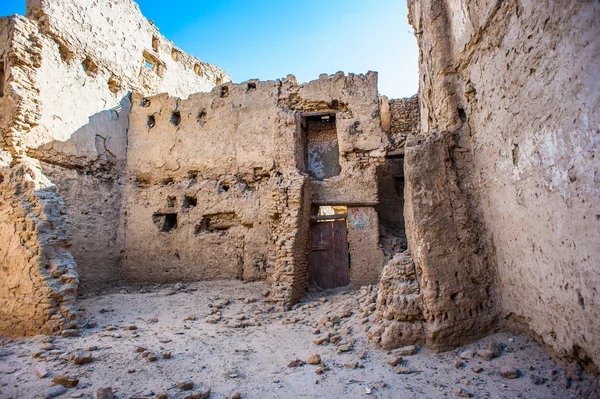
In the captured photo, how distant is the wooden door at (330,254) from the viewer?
7.99 metres

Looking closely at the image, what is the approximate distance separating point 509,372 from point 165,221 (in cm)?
836

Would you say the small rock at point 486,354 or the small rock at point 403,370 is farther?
the small rock at point 403,370

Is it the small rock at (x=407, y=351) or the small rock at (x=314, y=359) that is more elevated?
the small rock at (x=407, y=351)

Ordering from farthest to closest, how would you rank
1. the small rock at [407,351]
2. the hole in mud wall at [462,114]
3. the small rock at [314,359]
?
the hole in mud wall at [462,114] < the small rock at [314,359] < the small rock at [407,351]

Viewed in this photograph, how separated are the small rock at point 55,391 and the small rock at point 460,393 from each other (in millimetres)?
3590

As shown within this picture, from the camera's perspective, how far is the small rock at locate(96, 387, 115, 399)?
312 centimetres

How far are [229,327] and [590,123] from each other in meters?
5.20

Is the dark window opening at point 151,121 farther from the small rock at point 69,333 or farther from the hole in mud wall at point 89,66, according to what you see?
the small rock at point 69,333

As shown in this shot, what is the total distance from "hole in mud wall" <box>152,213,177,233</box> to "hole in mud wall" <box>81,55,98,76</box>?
4.12m

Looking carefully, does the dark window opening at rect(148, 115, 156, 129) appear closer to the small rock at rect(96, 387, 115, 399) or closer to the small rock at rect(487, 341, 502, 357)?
the small rock at rect(96, 387, 115, 399)

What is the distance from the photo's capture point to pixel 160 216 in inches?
369

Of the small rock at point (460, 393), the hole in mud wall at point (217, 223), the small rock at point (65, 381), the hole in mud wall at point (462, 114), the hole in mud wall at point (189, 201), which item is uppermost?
the hole in mud wall at point (462, 114)

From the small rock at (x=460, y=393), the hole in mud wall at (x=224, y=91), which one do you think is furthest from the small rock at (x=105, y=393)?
the hole in mud wall at (x=224, y=91)

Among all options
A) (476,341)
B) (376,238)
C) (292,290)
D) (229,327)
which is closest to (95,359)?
(229,327)
